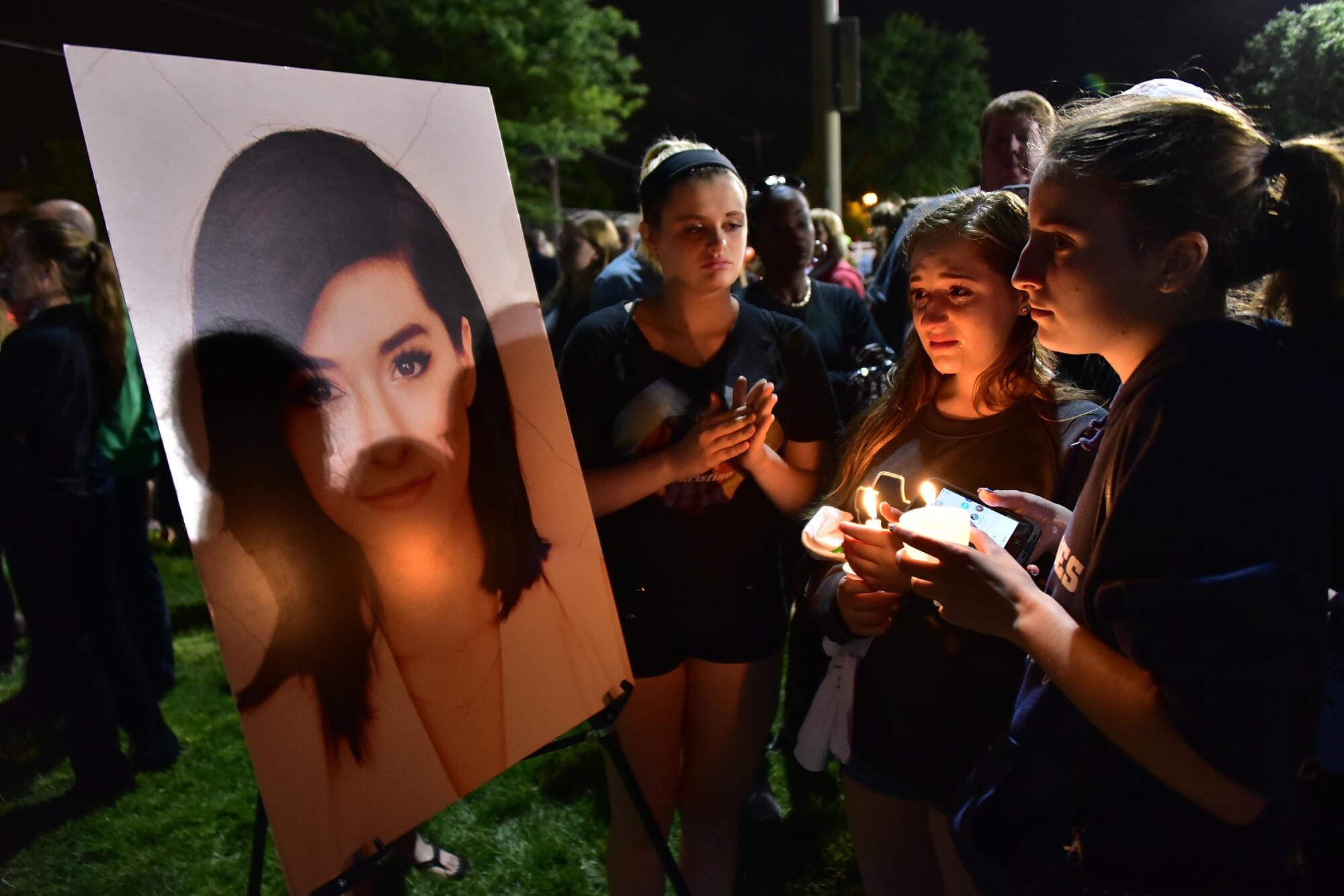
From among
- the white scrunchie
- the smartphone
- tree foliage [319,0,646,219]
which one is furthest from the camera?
tree foliage [319,0,646,219]

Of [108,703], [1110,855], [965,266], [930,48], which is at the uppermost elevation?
[930,48]

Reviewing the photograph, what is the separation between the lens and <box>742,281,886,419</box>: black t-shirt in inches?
122

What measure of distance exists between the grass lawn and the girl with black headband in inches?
33.0

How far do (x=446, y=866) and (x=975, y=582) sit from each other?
223 cm

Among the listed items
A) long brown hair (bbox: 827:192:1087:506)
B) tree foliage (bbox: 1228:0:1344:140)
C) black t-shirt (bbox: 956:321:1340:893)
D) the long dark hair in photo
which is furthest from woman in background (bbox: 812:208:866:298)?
black t-shirt (bbox: 956:321:1340:893)

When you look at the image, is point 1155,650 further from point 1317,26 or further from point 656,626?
point 1317,26

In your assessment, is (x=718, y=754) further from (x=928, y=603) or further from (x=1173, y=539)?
(x=1173, y=539)

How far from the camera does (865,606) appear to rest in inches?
58.9

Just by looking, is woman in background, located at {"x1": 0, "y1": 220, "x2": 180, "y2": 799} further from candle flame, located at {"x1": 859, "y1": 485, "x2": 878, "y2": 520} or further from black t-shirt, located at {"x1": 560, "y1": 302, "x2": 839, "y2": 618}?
candle flame, located at {"x1": 859, "y1": 485, "x2": 878, "y2": 520}

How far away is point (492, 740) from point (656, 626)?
0.51 meters

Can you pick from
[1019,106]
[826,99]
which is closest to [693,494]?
[1019,106]

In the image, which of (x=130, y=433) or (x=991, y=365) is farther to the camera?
(x=130, y=433)

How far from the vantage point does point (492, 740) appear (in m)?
1.42

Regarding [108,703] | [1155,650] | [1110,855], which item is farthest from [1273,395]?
[108,703]
